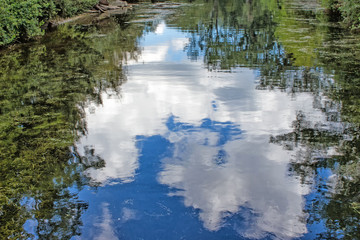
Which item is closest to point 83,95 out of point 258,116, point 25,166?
point 25,166

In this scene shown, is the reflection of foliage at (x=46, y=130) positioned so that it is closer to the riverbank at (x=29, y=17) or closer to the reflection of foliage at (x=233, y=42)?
the riverbank at (x=29, y=17)

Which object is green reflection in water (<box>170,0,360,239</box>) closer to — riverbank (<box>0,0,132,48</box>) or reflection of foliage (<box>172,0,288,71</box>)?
reflection of foliage (<box>172,0,288,71</box>)

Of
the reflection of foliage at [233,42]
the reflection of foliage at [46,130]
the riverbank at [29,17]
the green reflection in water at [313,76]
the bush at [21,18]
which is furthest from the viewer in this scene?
the riverbank at [29,17]

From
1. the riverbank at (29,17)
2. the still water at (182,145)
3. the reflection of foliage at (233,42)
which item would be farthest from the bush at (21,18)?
the reflection of foliage at (233,42)

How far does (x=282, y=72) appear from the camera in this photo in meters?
10.1

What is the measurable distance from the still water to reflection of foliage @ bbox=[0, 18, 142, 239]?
0.08 feet

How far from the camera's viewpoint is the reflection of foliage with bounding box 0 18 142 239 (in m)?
4.30

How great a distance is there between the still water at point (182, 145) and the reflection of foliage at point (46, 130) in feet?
0.08

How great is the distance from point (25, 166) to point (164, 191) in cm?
222

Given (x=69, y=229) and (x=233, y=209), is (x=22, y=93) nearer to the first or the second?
(x=69, y=229)

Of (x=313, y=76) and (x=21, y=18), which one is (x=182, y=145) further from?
(x=21, y=18)

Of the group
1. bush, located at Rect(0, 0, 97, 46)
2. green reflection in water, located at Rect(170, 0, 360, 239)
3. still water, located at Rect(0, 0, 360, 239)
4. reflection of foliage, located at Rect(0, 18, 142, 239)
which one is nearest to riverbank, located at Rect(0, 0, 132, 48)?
bush, located at Rect(0, 0, 97, 46)

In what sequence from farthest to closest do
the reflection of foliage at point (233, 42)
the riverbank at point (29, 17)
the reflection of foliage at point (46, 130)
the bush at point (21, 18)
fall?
the riverbank at point (29, 17) → the bush at point (21, 18) → the reflection of foliage at point (233, 42) → the reflection of foliage at point (46, 130)

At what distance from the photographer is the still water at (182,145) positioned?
13.7 ft
